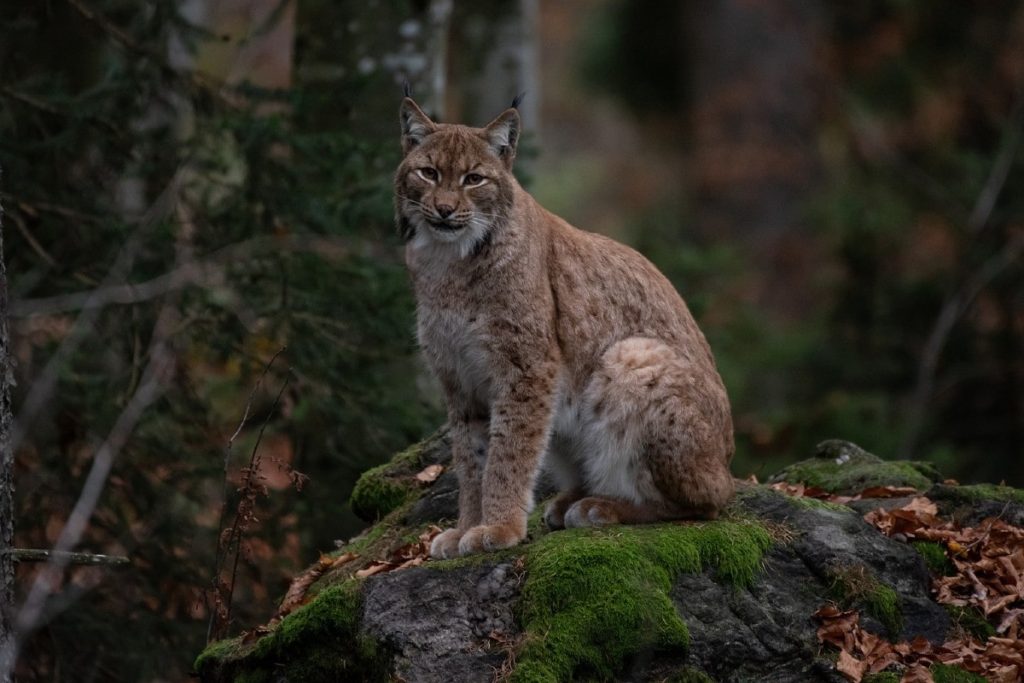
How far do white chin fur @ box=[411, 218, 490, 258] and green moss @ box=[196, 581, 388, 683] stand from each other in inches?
59.0

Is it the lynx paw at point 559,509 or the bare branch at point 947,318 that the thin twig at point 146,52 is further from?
the bare branch at point 947,318

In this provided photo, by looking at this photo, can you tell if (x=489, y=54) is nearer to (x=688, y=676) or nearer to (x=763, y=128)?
(x=763, y=128)

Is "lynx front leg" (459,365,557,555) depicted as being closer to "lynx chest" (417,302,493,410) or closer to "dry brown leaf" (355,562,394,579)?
"lynx chest" (417,302,493,410)

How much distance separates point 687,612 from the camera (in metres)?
5.36

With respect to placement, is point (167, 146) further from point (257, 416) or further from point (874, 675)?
point (874, 675)

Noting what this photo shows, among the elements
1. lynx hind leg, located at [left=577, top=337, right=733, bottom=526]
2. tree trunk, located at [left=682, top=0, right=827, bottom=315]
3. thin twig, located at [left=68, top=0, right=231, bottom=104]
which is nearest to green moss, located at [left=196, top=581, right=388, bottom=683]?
lynx hind leg, located at [left=577, top=337, right=733, bottom=526]

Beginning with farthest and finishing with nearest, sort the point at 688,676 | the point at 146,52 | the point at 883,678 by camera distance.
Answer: the point at 146,52
the point at 883,678
the point at 688,676

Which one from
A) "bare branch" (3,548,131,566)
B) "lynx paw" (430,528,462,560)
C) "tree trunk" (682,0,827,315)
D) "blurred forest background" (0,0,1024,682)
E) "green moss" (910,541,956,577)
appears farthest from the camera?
"tree trunk" (682,0,827,315)

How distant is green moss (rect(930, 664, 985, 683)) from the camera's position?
17.3 feet

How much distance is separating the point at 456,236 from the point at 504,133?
21.5 inches

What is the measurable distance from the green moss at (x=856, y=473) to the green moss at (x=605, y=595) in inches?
59.6

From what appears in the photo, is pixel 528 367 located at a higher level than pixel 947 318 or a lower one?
higher

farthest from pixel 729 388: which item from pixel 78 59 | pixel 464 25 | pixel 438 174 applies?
pixel 438 174

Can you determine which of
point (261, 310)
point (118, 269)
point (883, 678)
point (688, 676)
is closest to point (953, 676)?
point (883, 678)
